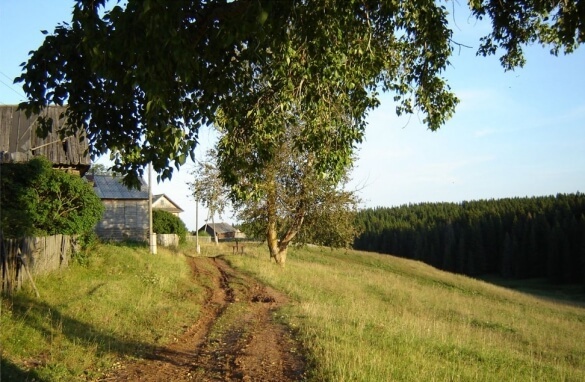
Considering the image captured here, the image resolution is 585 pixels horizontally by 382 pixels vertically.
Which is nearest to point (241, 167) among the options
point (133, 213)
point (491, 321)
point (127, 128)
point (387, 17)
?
point (127, 128)

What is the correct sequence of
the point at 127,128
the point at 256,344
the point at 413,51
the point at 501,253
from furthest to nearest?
the point at 501,253 → the point at 256,344 → the point at 413,51 → the point at 127,128

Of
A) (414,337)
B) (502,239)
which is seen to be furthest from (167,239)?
(502,239)

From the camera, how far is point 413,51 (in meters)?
8.31

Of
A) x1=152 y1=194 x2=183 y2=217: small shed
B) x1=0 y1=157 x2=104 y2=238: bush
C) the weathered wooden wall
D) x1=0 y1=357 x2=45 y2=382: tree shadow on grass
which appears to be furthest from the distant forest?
x1=0 y1=357 x2=45 y2=382: tree shadow on grass

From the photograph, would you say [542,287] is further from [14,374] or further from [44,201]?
[14,374]

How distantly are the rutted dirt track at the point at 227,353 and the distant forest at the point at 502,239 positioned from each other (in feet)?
251

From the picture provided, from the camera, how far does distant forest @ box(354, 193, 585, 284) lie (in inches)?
3243

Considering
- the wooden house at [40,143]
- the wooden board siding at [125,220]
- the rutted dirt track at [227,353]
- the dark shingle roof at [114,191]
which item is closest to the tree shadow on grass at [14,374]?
the rutted dirt track at [227,353]

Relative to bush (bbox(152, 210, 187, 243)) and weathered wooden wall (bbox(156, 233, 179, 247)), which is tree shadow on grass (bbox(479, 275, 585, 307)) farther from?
weathered wooden wall (bbox(156, 233, 179, 247))

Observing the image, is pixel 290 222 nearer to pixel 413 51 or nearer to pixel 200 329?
pixel 200 329

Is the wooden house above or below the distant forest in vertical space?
above

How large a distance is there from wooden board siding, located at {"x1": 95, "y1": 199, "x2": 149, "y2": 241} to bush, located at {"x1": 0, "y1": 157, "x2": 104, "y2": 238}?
789 inches

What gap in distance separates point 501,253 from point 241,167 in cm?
9591

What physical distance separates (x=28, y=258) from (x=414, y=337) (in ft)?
31.2
